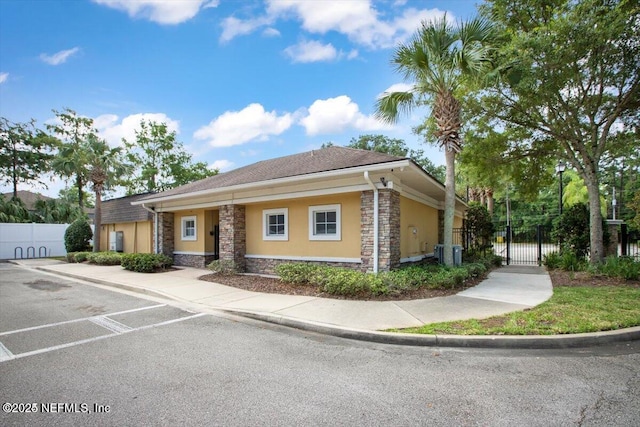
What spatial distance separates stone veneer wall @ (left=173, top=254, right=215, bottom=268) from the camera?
13.6 metres

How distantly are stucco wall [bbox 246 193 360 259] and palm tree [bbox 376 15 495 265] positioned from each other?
2.81m

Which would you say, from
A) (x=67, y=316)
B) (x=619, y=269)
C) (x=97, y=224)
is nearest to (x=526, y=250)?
(x=619, y=269)

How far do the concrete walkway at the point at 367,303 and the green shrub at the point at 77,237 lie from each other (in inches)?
492

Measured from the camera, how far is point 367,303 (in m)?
6.90

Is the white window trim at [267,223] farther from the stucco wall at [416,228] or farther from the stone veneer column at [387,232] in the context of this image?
the stucco wall at [416,228]

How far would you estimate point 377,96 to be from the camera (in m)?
9.57

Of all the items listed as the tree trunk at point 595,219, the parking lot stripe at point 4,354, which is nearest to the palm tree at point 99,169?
the parking lot stripe at point 4,354

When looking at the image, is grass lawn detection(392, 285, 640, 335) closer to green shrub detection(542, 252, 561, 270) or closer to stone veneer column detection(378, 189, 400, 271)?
stone veneer column detection(378, 189, 400, 271)

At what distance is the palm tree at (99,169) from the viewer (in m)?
18.5

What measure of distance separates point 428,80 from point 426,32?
1.23 m

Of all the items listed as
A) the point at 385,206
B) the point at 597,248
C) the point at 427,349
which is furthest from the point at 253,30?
the point at 597,248

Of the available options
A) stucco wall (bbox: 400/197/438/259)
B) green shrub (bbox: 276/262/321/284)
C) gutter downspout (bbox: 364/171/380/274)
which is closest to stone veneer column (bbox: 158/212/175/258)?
green shrub (bbox: 276/262/321/284)

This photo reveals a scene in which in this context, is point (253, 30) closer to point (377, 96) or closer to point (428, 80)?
point (377, 96)

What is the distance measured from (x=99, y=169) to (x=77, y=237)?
4933 mm
